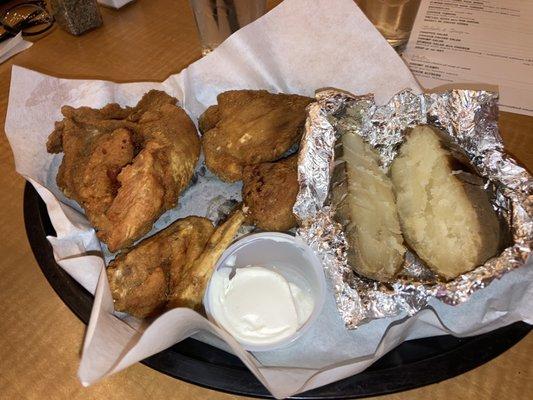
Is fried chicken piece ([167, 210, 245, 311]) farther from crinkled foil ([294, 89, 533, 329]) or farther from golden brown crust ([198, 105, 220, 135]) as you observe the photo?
golden brown crust ([198, 105, 220, 135])

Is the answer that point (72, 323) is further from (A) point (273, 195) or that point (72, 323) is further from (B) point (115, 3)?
(B) point (115, 3)

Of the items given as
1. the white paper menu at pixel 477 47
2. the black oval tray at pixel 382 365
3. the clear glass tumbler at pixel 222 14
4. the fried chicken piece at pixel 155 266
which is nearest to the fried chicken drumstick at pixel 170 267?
the fried chicken piece at pixel 155 266

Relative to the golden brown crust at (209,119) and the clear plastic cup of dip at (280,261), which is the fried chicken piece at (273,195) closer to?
the clear plastic cup of dip at (280,261)

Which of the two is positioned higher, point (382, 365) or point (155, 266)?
point (155, 266)

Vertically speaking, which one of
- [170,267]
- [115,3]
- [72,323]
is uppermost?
[115,3]

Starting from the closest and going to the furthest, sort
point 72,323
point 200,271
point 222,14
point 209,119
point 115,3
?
point 200,271 → point 72,323 → point 209,119 → point 222,14 → point 115,3

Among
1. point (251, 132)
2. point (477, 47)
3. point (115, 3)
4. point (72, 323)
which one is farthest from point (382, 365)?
point (115, 3)
